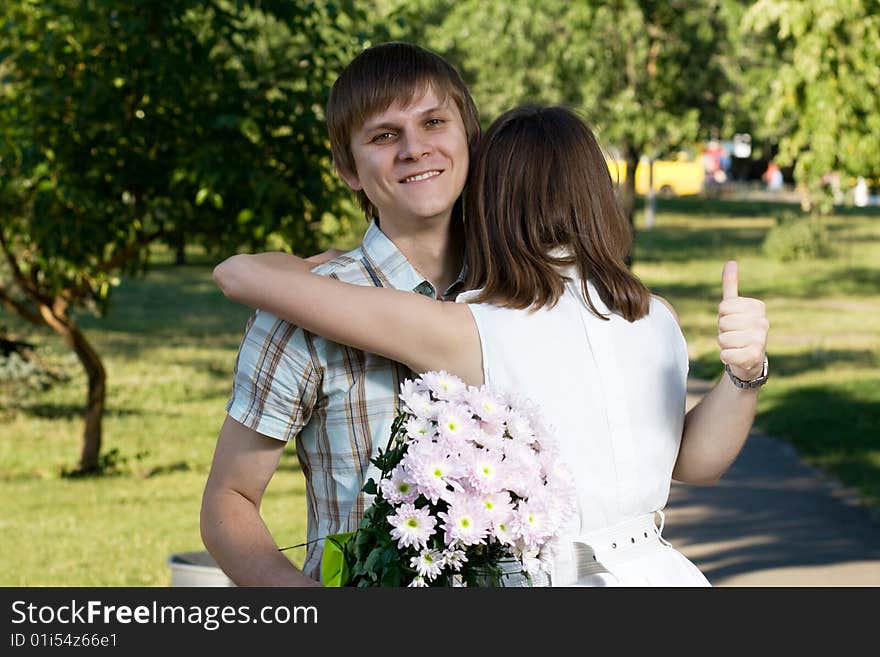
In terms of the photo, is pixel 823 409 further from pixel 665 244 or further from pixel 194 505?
pixel 665 244

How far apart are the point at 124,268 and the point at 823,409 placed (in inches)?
290

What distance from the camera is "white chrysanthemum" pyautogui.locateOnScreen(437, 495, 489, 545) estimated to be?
7.39 ft

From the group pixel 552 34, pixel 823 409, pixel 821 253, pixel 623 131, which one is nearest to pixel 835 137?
pixel 823 409

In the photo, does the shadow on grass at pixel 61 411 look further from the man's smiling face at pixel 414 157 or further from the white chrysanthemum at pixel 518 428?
the white chrysanthemum at pixel 518 428

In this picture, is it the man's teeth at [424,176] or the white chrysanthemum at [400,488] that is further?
the man's teeth at [424,176]

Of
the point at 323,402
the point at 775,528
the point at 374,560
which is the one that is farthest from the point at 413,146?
the point at 775,528

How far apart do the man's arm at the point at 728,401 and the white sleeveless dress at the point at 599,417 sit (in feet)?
0.46

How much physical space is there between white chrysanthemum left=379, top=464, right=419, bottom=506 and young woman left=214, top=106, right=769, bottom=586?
12.8 inches

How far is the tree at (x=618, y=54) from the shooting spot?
73.5ft

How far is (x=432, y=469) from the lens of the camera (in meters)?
2.26

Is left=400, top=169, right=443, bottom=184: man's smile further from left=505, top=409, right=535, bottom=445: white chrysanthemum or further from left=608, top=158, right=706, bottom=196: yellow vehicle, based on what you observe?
left=608, top=158, right=706, bottom=196: yellow vehicle

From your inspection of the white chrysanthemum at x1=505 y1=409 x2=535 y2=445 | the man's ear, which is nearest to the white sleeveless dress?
the white chrysanthemum at x1=505 y1=409 x2=535 y2=445

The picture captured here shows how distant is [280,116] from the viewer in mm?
8977

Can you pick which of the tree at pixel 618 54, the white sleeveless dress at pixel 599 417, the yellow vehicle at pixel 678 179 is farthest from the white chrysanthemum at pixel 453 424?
the yellow vehicle at pixel 678 179
